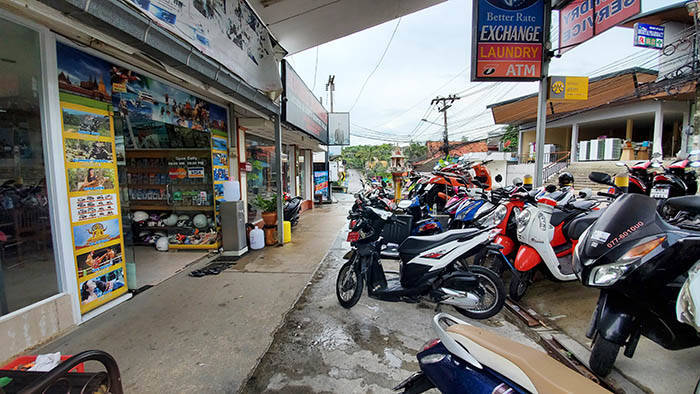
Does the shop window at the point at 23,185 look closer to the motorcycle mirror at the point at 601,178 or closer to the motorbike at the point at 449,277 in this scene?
the motorbike at the point at 449,277

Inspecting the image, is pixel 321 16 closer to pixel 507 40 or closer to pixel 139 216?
pixel 507 40

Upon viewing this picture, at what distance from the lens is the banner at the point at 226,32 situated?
235 centimetres

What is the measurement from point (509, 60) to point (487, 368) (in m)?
4.24

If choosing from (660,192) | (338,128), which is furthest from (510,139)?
(660,192)

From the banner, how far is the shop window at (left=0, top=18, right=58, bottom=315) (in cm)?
108

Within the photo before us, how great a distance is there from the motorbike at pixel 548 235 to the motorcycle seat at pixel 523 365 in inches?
79.3

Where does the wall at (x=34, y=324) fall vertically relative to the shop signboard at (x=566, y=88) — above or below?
below

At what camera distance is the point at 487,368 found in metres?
1.05

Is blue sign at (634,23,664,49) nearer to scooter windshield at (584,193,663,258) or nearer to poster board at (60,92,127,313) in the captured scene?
scooter windshield at (584,193,663,258)

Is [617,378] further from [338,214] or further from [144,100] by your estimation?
[338,214]

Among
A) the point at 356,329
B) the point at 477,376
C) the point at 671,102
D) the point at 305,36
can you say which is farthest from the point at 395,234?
the point at 671,102

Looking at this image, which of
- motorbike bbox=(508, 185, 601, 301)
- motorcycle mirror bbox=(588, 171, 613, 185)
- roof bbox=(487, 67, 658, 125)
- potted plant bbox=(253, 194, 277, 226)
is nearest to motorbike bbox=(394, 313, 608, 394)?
motorbike bbox=(508, 185, 601, 301)

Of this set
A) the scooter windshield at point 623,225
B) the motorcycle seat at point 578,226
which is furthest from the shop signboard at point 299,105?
the scooter windshield at point 623,225

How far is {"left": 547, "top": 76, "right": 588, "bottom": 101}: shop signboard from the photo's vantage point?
408 cm
